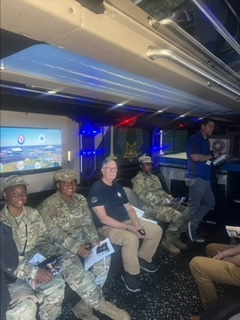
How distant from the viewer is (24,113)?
1146 millimetres

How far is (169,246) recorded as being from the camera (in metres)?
2.92

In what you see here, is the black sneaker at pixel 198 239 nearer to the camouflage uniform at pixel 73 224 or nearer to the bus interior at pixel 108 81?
the bus interior at pixel 108 81

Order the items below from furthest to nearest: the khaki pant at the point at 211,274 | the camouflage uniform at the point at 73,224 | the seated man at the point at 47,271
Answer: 1. the camouflage uniform at the point at 73,224
2. the khaki pant at the point at 211,274
3. the seated man at the point at 47,271

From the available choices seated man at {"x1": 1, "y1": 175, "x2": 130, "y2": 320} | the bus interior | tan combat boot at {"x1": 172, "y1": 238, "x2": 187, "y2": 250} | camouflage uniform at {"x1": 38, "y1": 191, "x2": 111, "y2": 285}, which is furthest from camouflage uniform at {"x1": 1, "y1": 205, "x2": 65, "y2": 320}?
tan combat boot at {"x1": 172, "y1": 238, "x2": 187, "y2": 250}

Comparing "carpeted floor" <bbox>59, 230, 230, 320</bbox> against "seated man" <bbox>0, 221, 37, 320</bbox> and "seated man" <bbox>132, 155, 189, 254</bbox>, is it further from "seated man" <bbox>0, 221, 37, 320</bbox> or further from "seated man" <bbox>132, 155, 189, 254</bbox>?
"seated man" <bbox>0, 221, 37, 320</bbox>

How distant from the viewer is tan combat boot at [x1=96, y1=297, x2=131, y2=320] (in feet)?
5.95

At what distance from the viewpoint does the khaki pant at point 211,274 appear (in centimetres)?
167

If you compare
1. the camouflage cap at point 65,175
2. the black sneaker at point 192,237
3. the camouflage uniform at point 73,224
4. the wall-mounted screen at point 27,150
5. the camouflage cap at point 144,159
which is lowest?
the black sneaker at point 192,237

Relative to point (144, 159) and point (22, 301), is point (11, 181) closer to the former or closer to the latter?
point (22, 301)

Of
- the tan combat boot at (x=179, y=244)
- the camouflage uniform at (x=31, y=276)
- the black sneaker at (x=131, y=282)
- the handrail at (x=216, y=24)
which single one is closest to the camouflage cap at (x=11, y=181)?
the camouflage uniform at (x=31, y=276)

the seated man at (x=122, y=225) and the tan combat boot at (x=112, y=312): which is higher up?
the seated man at (x=122, y=225)

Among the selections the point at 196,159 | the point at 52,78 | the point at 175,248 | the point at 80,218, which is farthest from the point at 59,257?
the point at 196,159

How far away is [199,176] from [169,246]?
3.16ft

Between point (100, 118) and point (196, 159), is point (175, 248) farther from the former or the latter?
point (100, 118)
